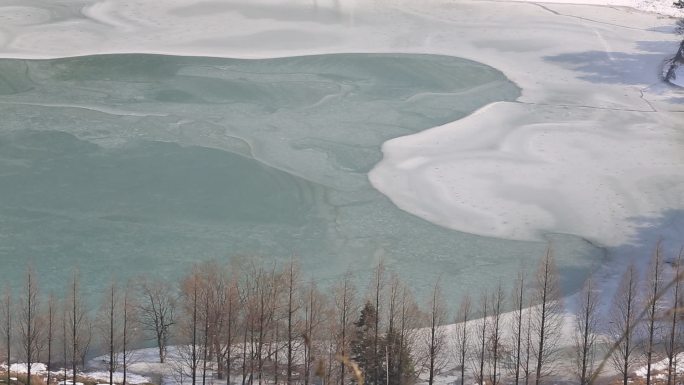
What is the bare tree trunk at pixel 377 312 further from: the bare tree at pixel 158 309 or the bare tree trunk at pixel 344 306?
the bare tree at pixel 158 309

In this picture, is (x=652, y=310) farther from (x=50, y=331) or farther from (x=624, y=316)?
(x=50, y=331)

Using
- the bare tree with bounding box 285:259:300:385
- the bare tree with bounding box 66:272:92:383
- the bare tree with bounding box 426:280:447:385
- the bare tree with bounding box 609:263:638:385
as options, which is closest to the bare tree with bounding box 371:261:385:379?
the bare tree with bounding box 426:280:447:385

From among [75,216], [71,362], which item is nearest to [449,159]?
[75,216]

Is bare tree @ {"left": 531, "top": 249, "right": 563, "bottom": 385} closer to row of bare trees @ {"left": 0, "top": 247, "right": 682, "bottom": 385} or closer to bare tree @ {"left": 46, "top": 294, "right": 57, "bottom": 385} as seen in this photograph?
row of bare trees @ {"left": 0, "top": 247, "right": 682, "bottom": 385}

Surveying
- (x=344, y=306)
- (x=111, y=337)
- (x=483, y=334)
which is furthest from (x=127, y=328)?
(x=483, y=334)

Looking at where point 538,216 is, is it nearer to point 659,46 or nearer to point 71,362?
point 71,362

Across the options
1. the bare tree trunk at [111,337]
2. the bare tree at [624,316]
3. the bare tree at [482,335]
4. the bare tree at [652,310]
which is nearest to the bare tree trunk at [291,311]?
the bare tree trunk at [111,337]
